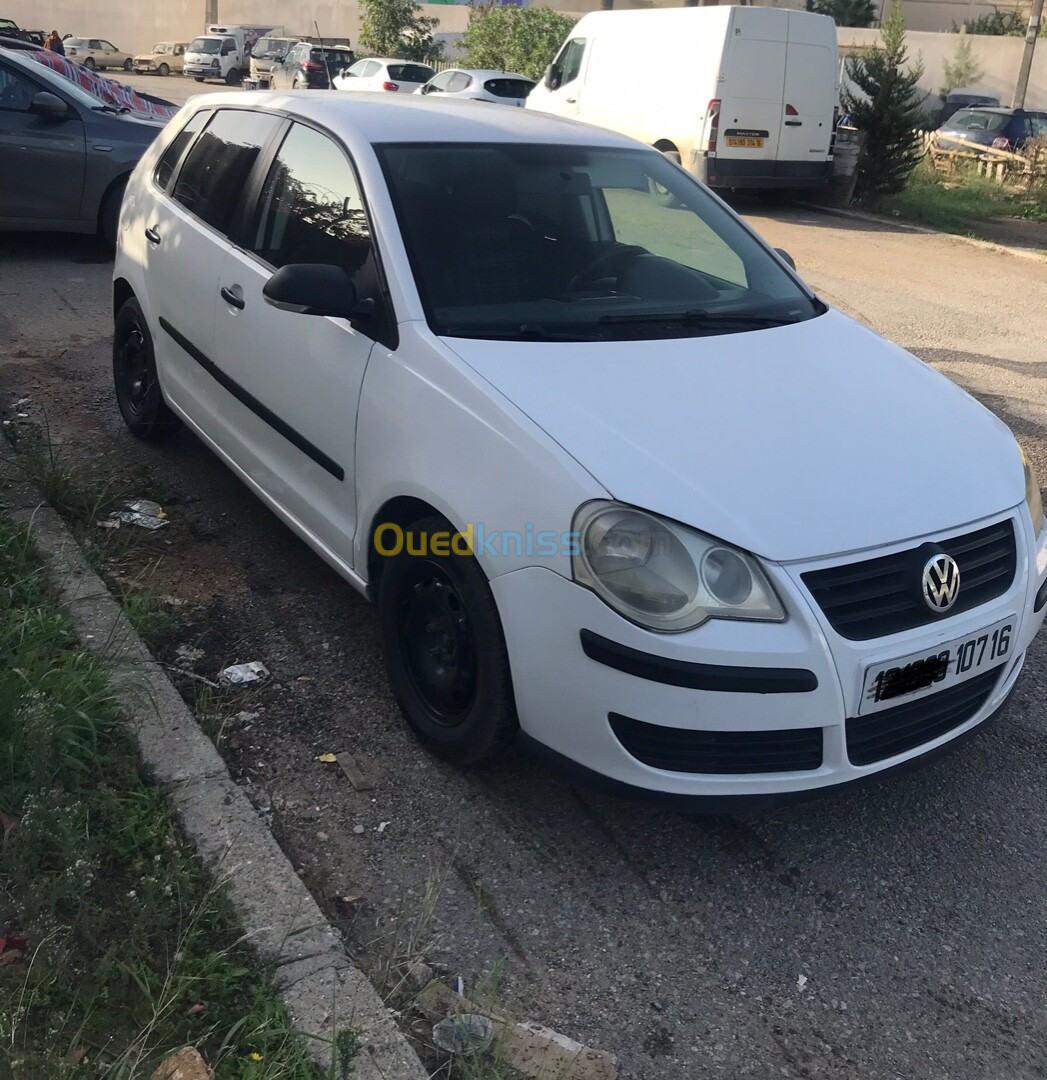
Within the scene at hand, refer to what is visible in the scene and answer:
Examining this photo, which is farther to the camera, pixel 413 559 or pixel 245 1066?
pixel 413 559

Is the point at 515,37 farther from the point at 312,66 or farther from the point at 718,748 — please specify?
the point at 718,748

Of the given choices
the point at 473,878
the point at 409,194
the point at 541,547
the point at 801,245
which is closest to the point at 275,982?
the point at 473,878

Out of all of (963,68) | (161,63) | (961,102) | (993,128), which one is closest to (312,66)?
(161,63)

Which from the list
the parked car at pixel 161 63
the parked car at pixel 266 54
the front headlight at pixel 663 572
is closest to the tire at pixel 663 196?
the front headlight at pixel 663 572

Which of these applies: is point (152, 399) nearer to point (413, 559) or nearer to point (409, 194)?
point (409, 194)

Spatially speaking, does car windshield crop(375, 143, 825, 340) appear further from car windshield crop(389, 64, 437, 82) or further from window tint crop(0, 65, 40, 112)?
car windshield crop(389, 64, 437, 82)

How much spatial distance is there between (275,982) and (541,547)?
3.60ft

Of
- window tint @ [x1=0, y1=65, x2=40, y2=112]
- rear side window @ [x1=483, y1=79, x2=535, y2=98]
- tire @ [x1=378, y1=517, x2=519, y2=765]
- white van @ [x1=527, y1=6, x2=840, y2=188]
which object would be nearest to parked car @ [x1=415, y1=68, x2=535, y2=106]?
rear side window @ [x1=483, y1=79, x2=535, y2=98]

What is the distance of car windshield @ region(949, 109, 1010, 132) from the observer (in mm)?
23578

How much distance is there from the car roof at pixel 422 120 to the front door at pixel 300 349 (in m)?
0.10

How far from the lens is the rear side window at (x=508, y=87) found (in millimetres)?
22172

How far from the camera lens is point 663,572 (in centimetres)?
267

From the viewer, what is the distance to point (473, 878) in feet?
9.53

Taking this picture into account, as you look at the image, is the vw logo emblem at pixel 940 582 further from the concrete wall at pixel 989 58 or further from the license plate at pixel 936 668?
the concrete wall at pixel 989 58
